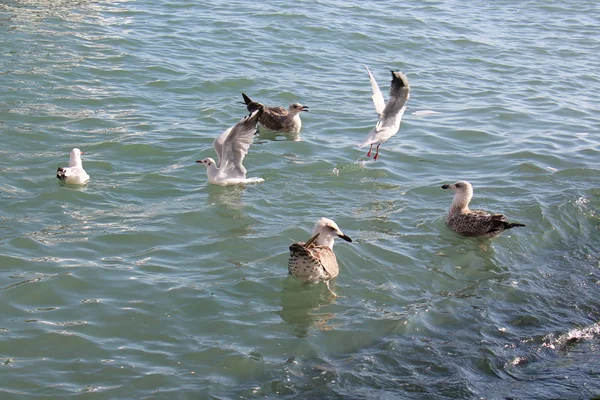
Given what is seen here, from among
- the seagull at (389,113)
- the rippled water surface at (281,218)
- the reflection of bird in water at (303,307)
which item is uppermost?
the seagull at (389,113)

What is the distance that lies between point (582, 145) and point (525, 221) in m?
3.71

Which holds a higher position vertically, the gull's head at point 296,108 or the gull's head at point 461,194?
the gull's head at point 296,108

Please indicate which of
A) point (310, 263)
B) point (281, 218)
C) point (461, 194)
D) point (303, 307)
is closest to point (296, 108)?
point (281, 218)

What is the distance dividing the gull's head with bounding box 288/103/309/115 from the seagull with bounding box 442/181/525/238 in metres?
3.93

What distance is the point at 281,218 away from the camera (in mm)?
9828

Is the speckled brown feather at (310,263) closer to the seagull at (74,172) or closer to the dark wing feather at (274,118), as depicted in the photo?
the seagull at (74,172)

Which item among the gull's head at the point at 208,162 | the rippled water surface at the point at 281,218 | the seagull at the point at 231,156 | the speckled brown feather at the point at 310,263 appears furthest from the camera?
the gull's head at the point at 208,162

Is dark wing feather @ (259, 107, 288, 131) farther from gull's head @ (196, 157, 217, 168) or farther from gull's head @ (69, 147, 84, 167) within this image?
gull's head @ (69, 147, 84, 167)

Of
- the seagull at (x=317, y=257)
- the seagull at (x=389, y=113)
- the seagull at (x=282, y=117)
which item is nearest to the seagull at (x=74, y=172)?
the seagull at (x=317, y=257)

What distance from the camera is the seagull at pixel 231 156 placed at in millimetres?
10672

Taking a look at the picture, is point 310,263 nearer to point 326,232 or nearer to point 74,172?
point 326,232

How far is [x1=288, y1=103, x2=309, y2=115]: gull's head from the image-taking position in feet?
43.9

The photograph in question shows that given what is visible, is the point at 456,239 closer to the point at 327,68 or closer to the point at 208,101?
the point at 208,101

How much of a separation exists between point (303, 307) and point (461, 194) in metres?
3.29
